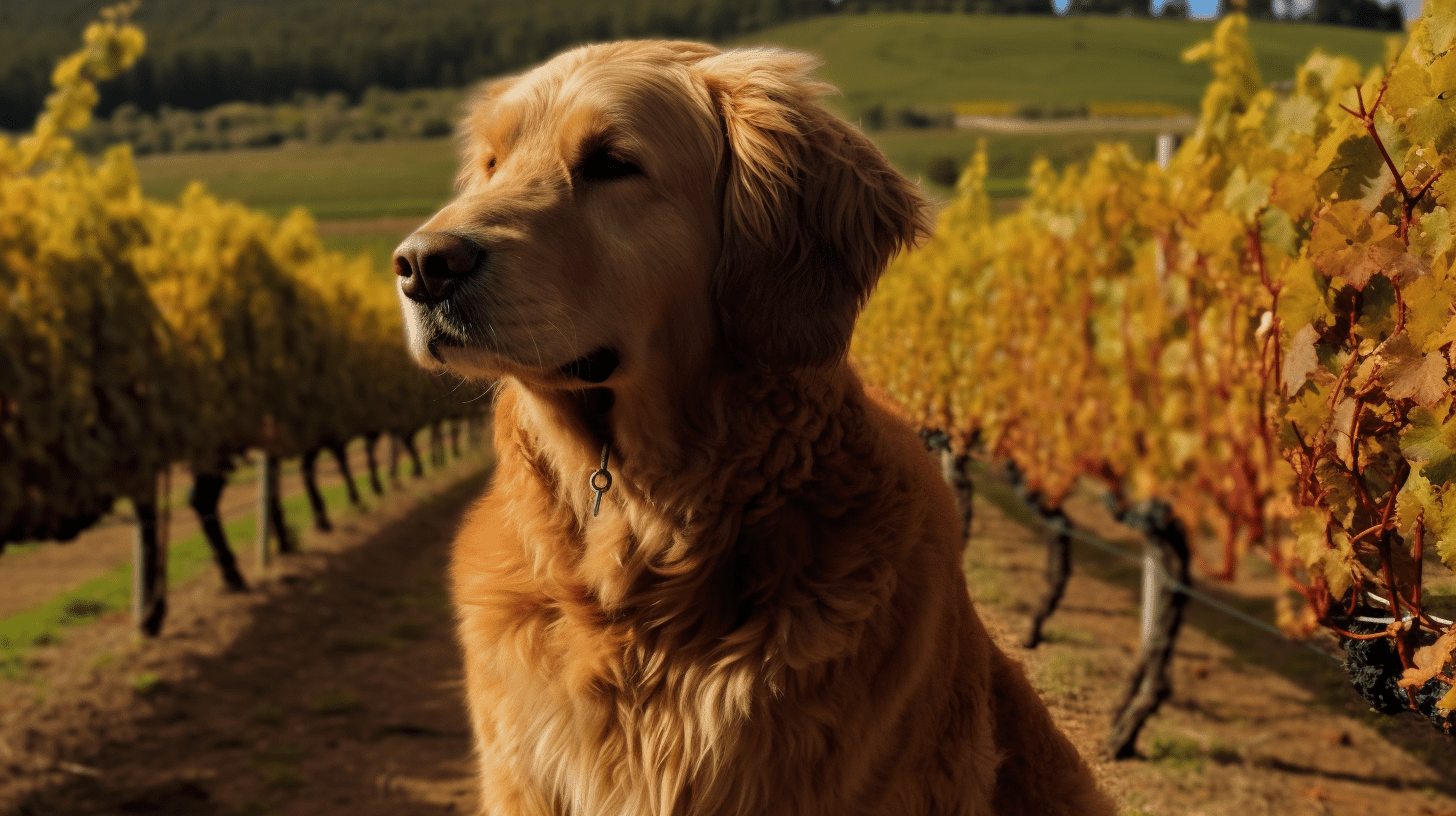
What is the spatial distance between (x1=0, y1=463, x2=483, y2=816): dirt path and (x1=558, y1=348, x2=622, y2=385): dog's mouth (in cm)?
605

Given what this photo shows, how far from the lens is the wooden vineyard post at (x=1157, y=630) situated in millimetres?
6492

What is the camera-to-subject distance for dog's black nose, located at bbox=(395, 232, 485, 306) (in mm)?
1960

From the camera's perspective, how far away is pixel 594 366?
2217 millimetres

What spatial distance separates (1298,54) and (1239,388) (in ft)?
254

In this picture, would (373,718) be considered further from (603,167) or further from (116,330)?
(603,167)

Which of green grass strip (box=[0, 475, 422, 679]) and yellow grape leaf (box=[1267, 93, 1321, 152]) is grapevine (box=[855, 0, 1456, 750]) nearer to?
yellow grape leaf (box=[1267, 93, 1321, 152])

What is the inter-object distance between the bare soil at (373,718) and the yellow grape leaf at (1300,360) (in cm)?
139

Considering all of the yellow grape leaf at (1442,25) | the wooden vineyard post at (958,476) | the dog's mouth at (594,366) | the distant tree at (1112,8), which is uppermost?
the distant tree at (1112,8)

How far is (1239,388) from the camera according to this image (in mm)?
5641

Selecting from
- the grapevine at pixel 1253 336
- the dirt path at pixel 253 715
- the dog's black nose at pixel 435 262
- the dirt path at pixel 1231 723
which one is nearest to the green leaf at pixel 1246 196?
the grapevine at pixel 1253 336

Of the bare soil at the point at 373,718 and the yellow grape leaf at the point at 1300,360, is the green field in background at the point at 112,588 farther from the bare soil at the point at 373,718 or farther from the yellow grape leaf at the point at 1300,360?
the yellow grape leaf at the point at 1300,360

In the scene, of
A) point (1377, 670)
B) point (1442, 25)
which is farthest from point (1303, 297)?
point (1377, 670)

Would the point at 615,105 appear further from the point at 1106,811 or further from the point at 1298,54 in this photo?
the point at 1298,54

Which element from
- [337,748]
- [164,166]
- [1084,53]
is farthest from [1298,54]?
Result: [164,166]
